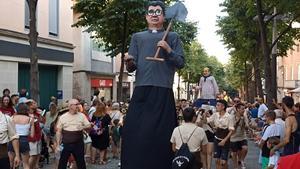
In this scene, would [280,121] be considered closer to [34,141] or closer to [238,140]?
[238,140]

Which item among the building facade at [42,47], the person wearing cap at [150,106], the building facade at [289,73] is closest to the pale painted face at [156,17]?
the person wearing cap at [150,106]

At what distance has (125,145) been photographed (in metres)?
5.43

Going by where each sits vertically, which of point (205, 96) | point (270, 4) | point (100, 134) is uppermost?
point (270, 4)

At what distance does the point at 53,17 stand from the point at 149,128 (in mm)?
23617

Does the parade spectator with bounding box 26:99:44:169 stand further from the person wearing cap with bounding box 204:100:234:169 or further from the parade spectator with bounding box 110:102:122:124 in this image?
the parade spectator with bounding box 110:102:122:124

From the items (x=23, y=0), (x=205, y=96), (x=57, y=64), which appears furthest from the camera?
(x=57, y=64)

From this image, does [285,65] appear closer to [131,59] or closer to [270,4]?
[270,4]

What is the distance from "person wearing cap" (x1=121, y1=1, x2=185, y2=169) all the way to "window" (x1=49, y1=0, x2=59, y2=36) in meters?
23.0

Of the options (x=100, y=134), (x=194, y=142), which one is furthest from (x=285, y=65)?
(x=194, y=142)

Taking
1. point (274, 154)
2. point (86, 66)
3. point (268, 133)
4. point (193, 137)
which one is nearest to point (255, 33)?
point (86, 66)

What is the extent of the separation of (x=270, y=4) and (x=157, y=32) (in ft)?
52.3

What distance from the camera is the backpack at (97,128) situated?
15938 millimetres

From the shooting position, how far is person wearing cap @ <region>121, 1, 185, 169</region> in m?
5.29

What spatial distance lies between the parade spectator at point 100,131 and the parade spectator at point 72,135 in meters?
4.59
